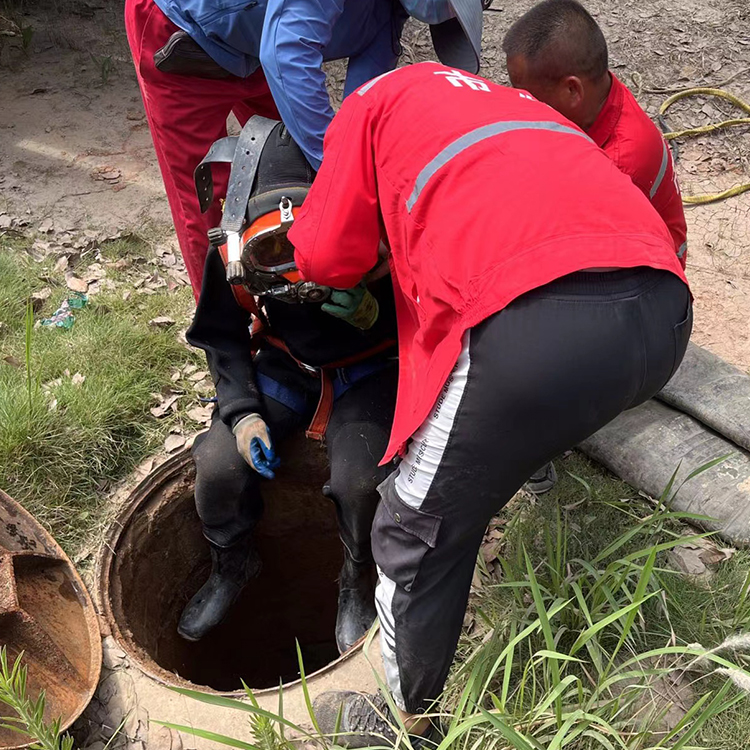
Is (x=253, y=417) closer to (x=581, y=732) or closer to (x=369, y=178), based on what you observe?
(x=369, y=178)

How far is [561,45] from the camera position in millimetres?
2600

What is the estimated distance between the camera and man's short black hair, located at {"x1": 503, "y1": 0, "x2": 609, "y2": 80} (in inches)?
103

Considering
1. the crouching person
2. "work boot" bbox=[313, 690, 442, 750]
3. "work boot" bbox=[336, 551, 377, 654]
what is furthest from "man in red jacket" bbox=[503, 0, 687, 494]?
"work boot" bbox=[313, 690, 442, 750]

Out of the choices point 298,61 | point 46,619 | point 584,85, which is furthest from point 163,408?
point 584,85

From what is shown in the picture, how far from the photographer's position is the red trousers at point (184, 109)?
3119mm

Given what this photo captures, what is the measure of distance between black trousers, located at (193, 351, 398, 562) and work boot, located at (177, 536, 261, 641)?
130 millimetres

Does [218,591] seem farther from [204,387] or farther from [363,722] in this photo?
[363,722]

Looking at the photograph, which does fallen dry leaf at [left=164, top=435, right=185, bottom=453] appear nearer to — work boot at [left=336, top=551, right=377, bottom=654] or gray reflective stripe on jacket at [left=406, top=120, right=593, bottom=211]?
work boot at [left=336, top=551, right=377, bottom=654]

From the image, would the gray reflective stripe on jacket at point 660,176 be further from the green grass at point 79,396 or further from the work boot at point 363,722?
the green grass at point 79,396

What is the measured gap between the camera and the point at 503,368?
1.59m

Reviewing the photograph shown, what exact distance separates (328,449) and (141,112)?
12.6 ft

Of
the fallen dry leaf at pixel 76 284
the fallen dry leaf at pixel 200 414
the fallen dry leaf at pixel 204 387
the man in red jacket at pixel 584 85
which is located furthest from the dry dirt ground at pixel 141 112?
the fallen dry leaf at pixel 200 414

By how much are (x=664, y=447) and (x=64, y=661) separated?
2145mm

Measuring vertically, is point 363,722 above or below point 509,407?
Result: below
